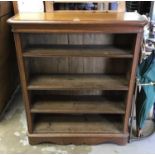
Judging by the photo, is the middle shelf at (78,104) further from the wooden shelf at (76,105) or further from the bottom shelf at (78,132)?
the bottom shelf at (78,132)

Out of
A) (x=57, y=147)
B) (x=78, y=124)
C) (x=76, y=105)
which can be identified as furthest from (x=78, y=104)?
(x=57, y=147)

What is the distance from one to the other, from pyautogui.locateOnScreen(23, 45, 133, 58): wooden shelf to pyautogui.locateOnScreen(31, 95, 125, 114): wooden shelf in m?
0.51

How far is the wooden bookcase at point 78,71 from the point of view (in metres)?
1.45

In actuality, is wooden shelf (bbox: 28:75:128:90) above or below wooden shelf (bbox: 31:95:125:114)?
above

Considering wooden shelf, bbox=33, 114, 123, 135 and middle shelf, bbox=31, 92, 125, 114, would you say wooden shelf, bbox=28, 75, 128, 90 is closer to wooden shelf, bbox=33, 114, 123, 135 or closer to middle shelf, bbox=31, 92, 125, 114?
middle shelf, bbox=31, 92, 125, 114

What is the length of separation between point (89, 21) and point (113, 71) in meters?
0.61

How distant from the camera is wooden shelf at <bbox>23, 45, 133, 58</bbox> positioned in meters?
1.54

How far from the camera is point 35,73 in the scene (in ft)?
6.17

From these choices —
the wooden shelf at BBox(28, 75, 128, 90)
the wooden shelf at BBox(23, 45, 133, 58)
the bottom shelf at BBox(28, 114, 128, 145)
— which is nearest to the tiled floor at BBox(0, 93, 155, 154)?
the bottom shelf at BBox(28, 114, 128, 145)

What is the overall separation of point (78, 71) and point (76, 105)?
0.98 feet

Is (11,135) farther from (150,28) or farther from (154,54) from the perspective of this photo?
(150,28)

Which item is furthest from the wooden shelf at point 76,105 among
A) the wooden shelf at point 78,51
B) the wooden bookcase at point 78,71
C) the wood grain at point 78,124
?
the wooden shelf at point 78,51

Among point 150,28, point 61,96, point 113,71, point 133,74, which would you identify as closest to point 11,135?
point 61,96

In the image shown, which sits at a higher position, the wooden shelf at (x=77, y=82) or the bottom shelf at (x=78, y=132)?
the wooden shelf at (x=77, y=82)
